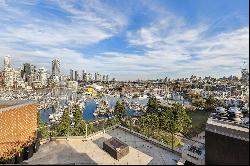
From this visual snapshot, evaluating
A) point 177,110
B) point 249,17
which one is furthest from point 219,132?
point 177,110

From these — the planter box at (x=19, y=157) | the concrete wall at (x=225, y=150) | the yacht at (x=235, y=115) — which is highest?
the yacht at (x=235, y=115)

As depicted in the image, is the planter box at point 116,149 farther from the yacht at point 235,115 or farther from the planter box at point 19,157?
the yacht at point 235,115

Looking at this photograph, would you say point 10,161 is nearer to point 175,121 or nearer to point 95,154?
point 95,154

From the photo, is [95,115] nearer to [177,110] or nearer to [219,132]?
[177,110]

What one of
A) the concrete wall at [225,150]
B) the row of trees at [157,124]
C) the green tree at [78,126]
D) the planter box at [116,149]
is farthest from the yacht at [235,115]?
the green tree at [78,126]

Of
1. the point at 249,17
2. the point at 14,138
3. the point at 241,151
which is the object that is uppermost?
the point at 249,17

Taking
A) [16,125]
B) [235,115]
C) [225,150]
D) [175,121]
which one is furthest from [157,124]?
[225,150]
